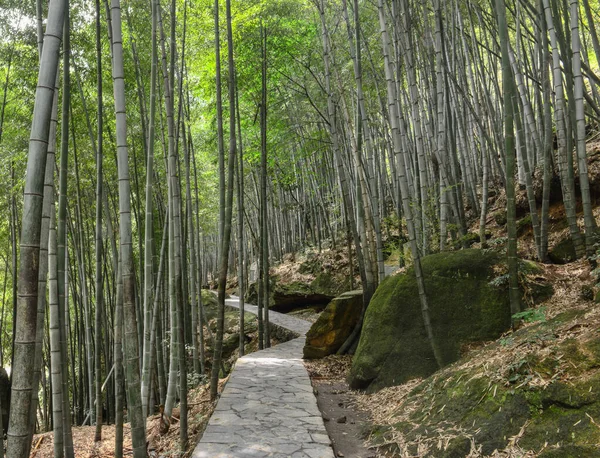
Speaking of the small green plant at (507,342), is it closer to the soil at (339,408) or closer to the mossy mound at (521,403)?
the mossy mound at (521,403)

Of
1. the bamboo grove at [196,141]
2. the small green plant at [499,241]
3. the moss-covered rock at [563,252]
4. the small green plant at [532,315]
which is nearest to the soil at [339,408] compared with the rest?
the bamboo grove at [196,141]

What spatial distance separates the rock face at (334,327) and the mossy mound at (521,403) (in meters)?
2.62

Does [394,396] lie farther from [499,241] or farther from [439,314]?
[499,241]

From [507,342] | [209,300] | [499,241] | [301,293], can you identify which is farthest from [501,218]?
[209,300]

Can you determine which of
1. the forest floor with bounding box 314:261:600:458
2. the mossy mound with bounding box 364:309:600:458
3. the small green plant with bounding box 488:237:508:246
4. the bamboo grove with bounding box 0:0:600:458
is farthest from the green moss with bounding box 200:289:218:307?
the mossy mound with bounding box 364:309:600:458

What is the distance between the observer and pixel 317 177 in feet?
40.7

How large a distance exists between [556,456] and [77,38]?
5.97 meters

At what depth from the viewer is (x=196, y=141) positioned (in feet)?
38.4

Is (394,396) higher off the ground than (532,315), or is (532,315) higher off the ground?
(532,315)

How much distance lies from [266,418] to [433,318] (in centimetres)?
153

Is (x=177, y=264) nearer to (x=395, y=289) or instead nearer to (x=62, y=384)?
(x=62, y=384)

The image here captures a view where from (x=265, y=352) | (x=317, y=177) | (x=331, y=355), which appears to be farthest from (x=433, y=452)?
(x=317, y=177)

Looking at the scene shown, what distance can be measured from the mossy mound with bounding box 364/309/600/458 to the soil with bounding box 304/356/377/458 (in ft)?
0.61

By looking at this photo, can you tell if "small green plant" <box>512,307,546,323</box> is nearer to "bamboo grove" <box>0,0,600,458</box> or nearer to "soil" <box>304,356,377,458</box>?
"bamboo grove" <box>0,0,600,458</box>
